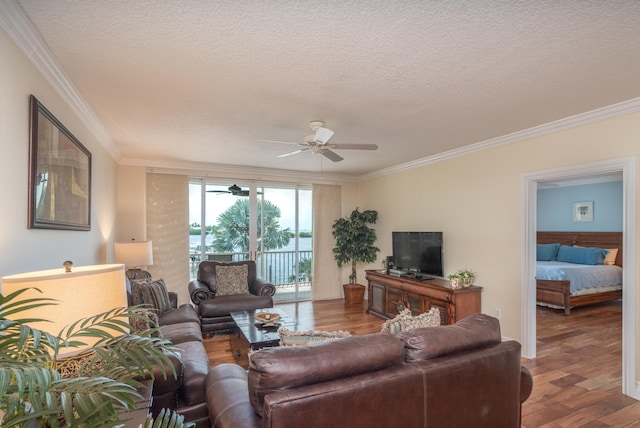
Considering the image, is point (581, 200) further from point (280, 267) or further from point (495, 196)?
point (280, 267)

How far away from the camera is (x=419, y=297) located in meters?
4.46

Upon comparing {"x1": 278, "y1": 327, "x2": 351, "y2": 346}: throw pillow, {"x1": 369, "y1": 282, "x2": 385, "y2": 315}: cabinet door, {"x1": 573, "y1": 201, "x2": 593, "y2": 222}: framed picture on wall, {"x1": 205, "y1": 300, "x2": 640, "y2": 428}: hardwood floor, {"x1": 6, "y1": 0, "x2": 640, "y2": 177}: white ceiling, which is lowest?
{"x1": 205, "y1": 300, "x2": 640, "y2": 428}: hardwood floor

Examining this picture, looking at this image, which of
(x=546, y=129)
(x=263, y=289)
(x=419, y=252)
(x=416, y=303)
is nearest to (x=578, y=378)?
(x=416, y=303)

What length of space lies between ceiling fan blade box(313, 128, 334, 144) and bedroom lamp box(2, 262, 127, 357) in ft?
6.52

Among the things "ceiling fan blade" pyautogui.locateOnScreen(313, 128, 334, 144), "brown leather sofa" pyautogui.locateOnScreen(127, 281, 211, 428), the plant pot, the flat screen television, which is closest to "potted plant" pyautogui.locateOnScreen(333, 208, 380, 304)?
the plant pot

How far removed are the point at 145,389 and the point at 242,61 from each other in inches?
76.7

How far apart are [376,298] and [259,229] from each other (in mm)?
2474

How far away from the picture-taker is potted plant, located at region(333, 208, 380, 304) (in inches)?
243

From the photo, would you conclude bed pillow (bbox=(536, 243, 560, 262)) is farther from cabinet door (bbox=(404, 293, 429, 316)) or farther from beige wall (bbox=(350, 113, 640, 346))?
cabinet door (bbox=(404, 293, 429, 316))

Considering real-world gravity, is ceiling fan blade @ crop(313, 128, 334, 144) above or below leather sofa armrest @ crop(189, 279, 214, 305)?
above

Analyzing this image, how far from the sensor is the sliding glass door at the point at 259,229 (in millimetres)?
5660

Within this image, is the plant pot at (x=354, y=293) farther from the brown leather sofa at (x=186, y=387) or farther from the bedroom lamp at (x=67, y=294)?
the bedroom lamp at (x=67, y=294)

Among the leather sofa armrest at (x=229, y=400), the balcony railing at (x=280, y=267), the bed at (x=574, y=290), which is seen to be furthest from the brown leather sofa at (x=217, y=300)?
the bed at (x=574, y=290)

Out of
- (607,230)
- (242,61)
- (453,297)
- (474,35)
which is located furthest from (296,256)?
(607,230)
